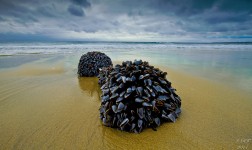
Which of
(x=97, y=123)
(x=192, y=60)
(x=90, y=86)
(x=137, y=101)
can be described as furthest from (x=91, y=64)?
(x=192, y=60)

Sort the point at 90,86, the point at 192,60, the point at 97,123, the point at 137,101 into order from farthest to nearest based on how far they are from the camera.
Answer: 1. the point at 192,60
2. the point at 90,86
3. the point at 97,123
4. the point at 137,101

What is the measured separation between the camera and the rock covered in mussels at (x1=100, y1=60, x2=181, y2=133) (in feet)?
8.32

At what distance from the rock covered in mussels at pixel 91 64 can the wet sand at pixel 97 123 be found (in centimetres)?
180

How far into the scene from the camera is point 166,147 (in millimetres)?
2234

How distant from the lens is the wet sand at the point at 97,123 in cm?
230

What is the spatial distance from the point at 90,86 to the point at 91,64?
1.42 metres

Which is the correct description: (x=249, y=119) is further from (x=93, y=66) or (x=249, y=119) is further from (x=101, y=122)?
(x=93, y=66)

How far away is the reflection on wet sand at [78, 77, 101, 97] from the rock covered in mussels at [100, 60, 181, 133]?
60.2 inches

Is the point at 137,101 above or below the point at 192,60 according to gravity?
above

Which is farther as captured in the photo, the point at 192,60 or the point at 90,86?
the point at 192,60

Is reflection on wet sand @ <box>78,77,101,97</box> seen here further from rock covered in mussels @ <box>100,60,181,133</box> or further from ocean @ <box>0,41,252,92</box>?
ocean @ <box>0,41,252,92</box>

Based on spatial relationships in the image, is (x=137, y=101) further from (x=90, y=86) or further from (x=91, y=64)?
(x=91, y=64)

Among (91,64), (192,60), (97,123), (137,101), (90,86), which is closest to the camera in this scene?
(137,101)

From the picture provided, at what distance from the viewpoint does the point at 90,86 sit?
5.09m
